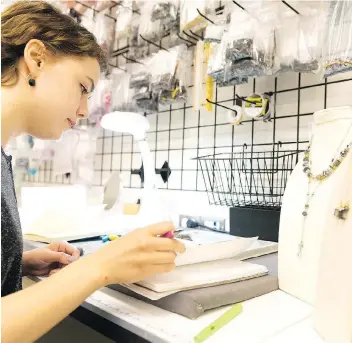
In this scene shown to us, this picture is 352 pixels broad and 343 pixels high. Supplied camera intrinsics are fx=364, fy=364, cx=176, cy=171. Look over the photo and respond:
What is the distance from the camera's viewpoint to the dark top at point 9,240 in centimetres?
56

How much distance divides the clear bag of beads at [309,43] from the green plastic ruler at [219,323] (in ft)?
1.97

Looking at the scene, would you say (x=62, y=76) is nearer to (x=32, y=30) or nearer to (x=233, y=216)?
(x=32, y=30)

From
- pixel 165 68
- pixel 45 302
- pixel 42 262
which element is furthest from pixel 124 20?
pixel 45 302

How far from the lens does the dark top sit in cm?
56

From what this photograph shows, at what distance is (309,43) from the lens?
2.87 feet

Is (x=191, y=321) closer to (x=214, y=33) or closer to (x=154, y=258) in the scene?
(x=154, y=258)

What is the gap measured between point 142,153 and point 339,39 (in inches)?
22.9

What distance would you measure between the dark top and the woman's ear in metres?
0.15

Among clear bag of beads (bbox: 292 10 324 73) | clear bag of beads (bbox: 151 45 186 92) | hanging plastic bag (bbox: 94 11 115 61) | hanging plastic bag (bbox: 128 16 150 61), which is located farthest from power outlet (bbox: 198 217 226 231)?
hanging plastic bag (bbox: 94 11 115 61)

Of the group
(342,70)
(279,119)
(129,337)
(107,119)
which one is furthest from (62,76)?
(279,119)

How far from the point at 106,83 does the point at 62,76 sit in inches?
36.6

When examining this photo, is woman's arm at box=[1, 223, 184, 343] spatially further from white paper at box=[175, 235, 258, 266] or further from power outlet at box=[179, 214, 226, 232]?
power outlet at box=[179, 214, 226, 232]

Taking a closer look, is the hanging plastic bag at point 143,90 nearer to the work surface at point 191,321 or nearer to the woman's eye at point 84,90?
the woman's eye at point 84,90

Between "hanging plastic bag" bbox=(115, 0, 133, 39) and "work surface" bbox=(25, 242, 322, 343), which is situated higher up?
"hanging plastic bag" bbox=(115, 0, 133, 39)
